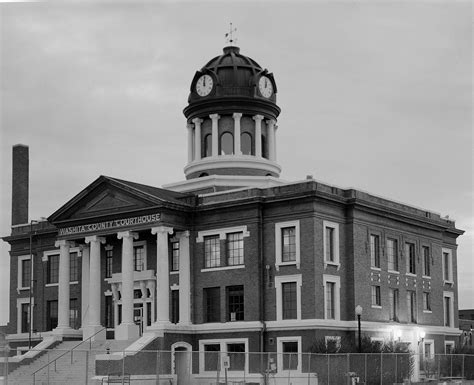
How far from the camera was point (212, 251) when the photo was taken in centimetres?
5791

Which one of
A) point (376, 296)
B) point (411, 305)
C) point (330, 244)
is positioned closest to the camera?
point (330, 244)

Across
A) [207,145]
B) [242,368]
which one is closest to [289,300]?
[242,368]

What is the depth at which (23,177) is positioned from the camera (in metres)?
72.2

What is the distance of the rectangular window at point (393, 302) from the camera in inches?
2344

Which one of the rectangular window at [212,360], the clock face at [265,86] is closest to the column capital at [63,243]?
the rectangular window at [212,360]

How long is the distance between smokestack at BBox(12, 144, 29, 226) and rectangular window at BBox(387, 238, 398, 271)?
2788 centimetres

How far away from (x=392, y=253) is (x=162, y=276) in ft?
48.7

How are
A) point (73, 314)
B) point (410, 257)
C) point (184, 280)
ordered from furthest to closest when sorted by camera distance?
point (73, 314) → point (410, 257) → point (184, 280)

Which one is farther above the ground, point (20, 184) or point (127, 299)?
point (20, 184)

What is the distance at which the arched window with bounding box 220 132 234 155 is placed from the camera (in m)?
65.5

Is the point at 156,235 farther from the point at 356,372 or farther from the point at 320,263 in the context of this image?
the point at 356,372

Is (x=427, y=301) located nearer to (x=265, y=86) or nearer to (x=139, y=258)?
(x=265, y=86)

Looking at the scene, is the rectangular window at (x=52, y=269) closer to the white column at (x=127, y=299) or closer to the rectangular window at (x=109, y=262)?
the rectangular window at (x=109, y=262)

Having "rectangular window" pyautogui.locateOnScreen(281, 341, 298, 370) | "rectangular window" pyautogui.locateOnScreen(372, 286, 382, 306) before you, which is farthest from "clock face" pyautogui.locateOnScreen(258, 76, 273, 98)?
"rectangular window" pyautogui.locateOnScreen(281, 341, 298, 370)
